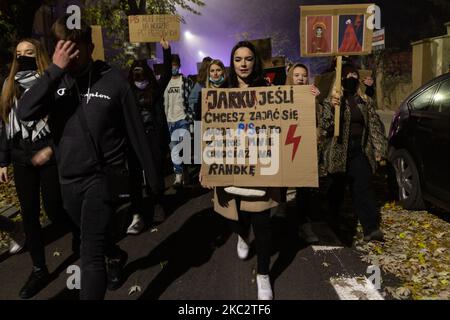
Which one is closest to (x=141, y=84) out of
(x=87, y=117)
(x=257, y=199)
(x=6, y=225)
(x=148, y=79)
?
(x=148, y=79)

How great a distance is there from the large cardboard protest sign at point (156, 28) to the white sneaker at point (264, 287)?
4.10 metres

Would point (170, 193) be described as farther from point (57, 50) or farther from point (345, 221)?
point (57, 50)

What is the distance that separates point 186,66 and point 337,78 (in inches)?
2451

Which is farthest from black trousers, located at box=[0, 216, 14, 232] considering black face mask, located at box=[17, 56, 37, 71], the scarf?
black face mask, located at box=[17, 56, 37, 71]

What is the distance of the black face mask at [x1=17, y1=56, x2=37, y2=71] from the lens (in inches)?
156

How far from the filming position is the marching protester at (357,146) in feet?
16.4

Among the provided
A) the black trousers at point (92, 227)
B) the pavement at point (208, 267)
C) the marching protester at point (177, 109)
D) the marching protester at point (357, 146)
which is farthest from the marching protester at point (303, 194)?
the marching protester at point (177, 109)

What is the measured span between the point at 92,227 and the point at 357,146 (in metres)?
3.16

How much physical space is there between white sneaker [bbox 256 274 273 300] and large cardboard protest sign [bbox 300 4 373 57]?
2.29m

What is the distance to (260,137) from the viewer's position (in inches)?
151

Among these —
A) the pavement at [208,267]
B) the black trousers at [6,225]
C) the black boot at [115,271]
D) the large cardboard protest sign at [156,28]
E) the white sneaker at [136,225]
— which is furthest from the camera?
the large cardboard protest sign at [156,28]

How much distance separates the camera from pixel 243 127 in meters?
3.85

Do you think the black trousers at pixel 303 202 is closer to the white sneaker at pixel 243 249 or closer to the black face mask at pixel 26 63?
the white sneaker at pixel 243 249
